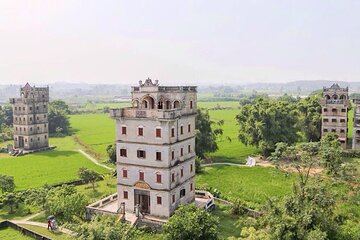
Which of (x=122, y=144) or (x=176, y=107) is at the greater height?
(x=176, y=107)

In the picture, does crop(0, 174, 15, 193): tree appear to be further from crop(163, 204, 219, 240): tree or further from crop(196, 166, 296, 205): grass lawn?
crop(163, 204, 219, 240): tree

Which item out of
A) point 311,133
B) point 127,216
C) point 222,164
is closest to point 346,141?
point 311,133

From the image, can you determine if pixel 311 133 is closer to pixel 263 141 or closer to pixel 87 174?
pixel 263 141

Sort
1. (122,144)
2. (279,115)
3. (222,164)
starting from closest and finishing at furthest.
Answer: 1. (122,144)
2. (222,164)
3. (279,115)

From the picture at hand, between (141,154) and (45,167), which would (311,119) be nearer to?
(141,154)

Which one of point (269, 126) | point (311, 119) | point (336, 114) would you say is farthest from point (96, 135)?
point (336, 114)

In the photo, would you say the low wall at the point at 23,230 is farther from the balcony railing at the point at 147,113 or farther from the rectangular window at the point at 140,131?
the balcony railing at the point at 147,113
